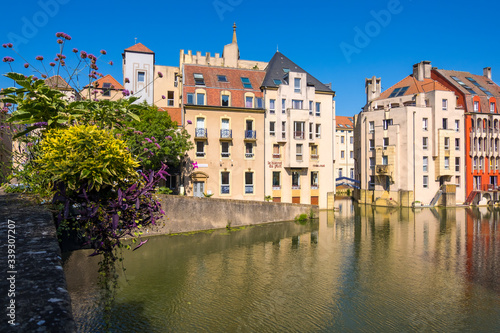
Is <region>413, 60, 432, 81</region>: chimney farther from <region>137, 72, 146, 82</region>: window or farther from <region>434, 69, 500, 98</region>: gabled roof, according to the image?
<region>137, 72, 146, 82</region>: window

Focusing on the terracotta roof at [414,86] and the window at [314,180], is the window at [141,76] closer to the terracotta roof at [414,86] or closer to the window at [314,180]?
the window at [314,180]

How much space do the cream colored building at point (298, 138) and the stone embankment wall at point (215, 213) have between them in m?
6.49

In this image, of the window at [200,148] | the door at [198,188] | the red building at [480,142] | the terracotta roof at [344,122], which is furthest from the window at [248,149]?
the terracotta roof at [344,122]

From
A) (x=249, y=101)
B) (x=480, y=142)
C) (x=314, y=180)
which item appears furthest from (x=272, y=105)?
(x=480, y=142)

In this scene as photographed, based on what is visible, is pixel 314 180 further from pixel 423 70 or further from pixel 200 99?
pixel 423 70

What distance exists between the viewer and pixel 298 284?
16.7 meters

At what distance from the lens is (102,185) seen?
523 cm

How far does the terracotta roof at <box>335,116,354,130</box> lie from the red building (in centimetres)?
2837

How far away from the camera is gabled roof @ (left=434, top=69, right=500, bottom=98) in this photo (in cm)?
5715

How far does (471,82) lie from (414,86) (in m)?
11.7

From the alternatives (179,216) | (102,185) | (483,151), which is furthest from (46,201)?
(483,151)

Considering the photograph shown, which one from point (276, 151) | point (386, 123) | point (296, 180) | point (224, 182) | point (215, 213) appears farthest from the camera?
point (386, 123)

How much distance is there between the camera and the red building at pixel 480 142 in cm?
5400

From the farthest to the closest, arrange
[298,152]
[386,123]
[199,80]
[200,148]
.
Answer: [386,123], [298,152], [199,80], [200,148]
